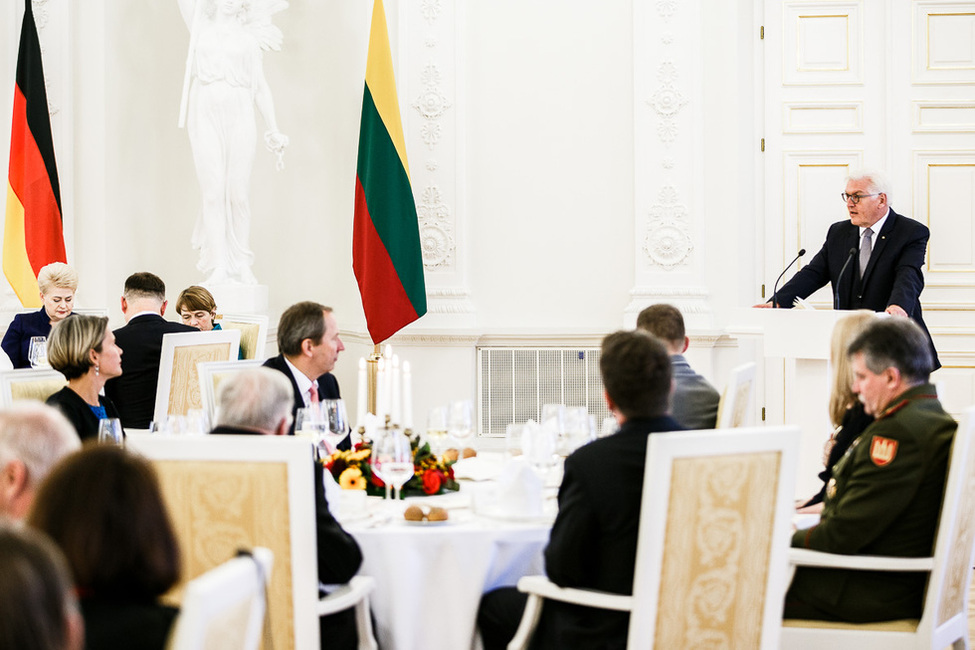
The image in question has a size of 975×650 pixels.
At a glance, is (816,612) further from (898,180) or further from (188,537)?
(898,180)

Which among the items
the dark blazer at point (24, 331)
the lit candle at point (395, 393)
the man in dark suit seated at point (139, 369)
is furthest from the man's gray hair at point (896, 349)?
the dark blazer at point (24, 331)

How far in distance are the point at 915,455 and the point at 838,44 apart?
445cm

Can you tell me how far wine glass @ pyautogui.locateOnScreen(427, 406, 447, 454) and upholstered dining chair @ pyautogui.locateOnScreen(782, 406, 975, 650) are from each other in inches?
42.7

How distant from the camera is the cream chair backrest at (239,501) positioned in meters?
2.44

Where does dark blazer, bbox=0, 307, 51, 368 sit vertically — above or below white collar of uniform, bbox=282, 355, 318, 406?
above

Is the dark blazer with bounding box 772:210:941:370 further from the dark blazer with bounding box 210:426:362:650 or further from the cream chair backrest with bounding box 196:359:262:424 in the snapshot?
the dark blazer with bounding box 210:426:362:650

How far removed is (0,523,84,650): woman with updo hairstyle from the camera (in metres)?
1.12

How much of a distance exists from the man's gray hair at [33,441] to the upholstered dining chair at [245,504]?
500 millimetres

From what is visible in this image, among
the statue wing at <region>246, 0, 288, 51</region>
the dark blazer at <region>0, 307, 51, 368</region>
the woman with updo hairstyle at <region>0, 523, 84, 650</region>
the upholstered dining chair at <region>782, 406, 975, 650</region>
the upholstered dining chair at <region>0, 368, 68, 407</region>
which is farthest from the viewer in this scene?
the statue wing at <region>246, 0, 288, 51</region>

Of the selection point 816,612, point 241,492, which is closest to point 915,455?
point 816,612

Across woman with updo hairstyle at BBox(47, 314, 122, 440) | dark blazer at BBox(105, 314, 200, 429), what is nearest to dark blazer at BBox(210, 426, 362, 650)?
woman with updo hairstyle at BBox(47, 314, 122, 440)

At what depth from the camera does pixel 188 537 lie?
8.13 feet

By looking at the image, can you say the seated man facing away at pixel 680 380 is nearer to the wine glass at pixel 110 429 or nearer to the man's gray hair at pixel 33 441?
the wine glass at pixel 110 429

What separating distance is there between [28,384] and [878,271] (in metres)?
3.77
